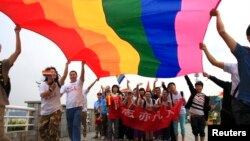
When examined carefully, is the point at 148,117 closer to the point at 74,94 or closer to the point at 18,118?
the point at 18,118

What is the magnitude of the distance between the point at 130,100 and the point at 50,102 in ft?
18.8

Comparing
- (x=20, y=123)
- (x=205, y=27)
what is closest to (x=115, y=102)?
(x=20, y=123)

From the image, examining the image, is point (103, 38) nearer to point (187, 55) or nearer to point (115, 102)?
point (187, 55)

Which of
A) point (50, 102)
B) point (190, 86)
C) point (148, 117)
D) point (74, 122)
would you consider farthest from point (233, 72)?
point (148, 117)

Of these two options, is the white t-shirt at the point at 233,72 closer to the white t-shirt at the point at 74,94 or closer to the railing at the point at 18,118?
the white t-shirt at the point at 74,94

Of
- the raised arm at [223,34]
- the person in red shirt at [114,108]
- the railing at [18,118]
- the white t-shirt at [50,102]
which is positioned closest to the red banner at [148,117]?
the person in red shirt at [114,108]

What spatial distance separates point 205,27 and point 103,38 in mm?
2358

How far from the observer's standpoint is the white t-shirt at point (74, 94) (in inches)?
349

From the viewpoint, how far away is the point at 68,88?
9000 mm

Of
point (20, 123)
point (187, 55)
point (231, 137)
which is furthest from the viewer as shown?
point (20, 123)

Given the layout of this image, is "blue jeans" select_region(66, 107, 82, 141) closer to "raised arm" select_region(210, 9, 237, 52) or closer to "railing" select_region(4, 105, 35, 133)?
"railing" select_region(4, 105, 35, 133)

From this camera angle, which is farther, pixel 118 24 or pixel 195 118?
pixel 195 118

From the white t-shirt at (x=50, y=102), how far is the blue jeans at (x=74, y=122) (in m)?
1.14

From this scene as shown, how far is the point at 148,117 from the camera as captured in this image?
12.9 m
